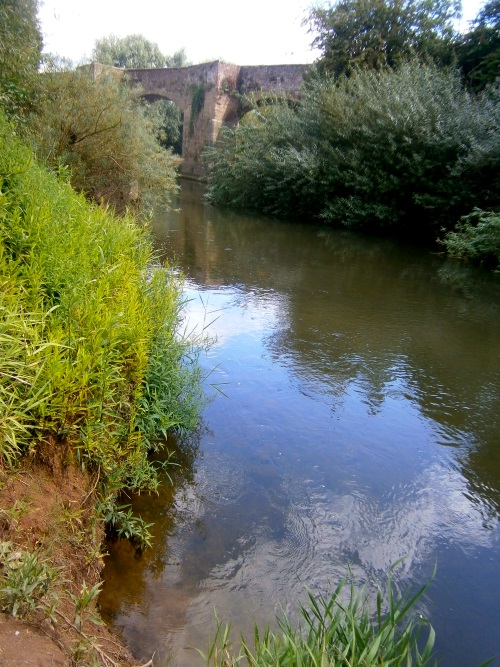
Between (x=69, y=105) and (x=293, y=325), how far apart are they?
22.7ft

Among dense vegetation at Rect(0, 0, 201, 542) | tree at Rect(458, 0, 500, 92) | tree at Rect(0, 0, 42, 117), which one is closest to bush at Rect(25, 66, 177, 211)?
tree at Rect(0, 0, 42, 117)

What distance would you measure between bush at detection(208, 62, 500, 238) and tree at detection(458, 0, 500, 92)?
1137 mm

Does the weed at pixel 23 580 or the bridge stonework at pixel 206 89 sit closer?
the weed at pixel 23 580

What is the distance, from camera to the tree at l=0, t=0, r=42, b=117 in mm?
8562

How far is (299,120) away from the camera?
16.9 metres

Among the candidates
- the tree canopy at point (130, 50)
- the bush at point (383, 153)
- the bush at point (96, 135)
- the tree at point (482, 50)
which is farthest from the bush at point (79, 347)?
the tree canopy at point (130, 50)

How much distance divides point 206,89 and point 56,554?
30994 mm

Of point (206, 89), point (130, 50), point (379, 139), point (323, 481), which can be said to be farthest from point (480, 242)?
point (130, 50)

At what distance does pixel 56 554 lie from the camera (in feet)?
7.66

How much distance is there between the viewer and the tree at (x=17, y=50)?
8.56m

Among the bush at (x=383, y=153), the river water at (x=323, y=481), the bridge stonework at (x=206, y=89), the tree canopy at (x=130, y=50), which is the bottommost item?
the river water at (x=323, y=481)

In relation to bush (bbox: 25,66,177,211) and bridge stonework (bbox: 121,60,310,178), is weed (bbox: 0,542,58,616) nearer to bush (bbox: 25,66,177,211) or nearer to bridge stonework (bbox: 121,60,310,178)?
bush (bbox: 25,66,177,211)

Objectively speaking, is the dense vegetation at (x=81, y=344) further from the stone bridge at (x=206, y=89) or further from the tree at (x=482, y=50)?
the stone bridge at (x=206, y=89)

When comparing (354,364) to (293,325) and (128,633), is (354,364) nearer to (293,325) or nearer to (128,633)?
(293,325)
